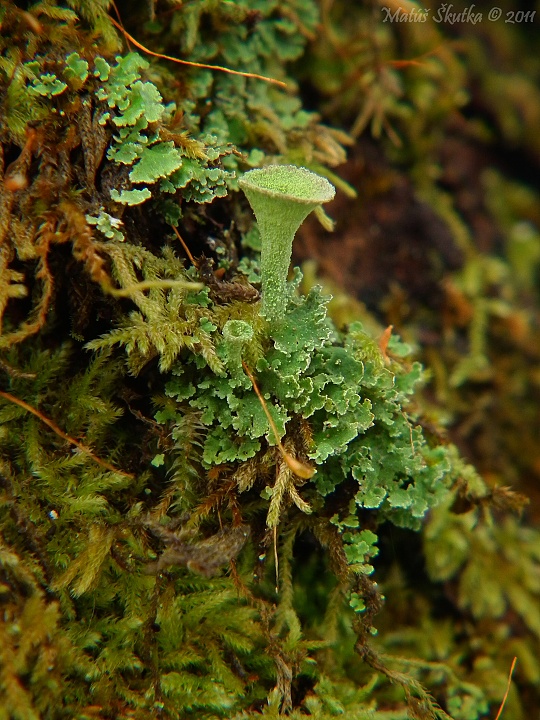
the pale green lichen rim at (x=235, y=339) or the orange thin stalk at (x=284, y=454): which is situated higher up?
the pale green lichen rim at (x=235, y=339)

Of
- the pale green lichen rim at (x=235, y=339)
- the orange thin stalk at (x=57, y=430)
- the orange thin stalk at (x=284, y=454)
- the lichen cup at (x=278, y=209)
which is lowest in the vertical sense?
the orange thin stalk at (x=57, y=430)

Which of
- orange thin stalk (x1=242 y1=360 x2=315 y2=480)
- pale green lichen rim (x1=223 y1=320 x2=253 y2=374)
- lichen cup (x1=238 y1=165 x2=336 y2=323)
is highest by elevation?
lichen cup (x1=238 y1=165 x2=336 y2=323)

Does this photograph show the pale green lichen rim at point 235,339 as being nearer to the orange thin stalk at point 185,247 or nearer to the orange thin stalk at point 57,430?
the orange thin stalk at point 185,247

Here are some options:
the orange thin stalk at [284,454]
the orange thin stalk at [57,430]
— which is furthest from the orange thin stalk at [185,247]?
the orange thin stalk at [57,430]

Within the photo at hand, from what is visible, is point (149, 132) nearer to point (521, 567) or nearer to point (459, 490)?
point (459, 490)

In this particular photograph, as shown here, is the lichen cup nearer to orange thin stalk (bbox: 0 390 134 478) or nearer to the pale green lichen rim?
the pale green lichen rim

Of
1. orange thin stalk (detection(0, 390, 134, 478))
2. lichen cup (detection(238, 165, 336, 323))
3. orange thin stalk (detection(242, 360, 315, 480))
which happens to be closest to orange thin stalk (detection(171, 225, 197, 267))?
lichen cup (detection(238, 165, 336, 323))

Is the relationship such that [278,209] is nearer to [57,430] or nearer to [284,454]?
[284,454]
